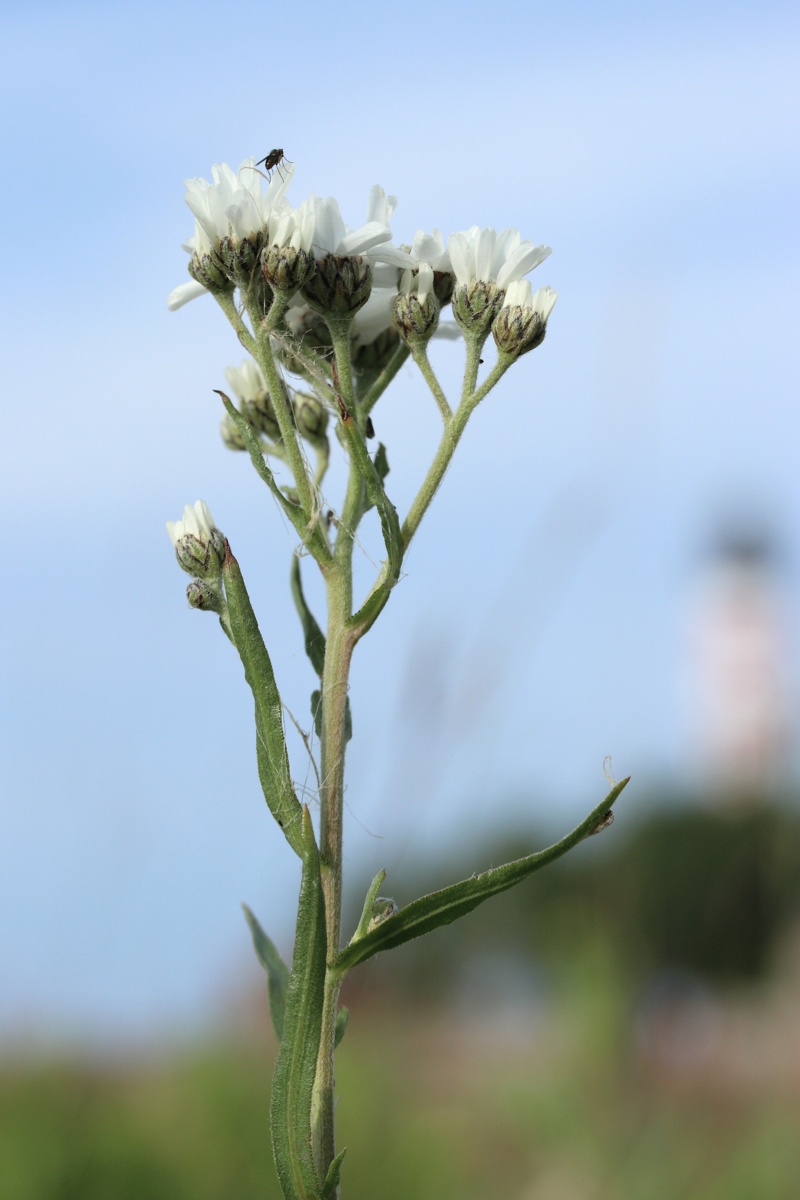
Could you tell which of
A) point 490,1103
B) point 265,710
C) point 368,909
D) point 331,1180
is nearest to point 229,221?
point 265,710

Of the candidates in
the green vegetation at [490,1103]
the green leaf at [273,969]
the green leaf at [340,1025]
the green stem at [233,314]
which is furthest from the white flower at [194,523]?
the green vegetation at [490,1103]

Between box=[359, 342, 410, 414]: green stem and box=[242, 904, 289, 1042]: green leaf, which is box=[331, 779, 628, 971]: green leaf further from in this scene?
box=[359, 342, 410, 414]: green stem

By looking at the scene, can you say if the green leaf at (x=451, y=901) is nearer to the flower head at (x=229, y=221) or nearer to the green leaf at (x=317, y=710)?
the green leaf at (x=317, y=710)

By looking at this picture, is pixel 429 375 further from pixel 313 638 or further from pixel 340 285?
pixel 313 638

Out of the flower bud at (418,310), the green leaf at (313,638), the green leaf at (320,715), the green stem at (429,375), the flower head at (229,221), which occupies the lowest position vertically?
the green leaf at (320,715)

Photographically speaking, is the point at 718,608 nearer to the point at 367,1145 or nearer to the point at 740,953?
the point at 740,953

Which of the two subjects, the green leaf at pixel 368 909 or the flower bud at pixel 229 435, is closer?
the green leaf at pixel 368 909
